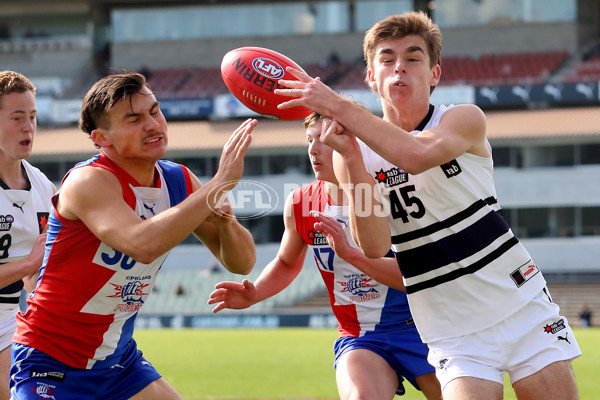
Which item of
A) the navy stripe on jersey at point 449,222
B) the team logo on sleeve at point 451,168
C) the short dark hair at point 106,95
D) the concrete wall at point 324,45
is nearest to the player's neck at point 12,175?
the short dark hair at point 106,95

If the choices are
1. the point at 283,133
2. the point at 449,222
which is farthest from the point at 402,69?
the point at 283,133

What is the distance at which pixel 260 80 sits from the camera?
5.56 meters

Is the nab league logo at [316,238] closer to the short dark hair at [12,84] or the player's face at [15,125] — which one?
the player's face at [15,125]

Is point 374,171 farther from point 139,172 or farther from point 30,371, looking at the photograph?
point 30,371

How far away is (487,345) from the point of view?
4.48 meters

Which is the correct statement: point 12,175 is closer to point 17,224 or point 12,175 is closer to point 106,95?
point 17,224

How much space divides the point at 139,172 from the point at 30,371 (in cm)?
126

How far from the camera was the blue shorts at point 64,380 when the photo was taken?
4758mm

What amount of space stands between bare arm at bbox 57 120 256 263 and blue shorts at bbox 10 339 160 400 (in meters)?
0.82

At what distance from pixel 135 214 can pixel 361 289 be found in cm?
199

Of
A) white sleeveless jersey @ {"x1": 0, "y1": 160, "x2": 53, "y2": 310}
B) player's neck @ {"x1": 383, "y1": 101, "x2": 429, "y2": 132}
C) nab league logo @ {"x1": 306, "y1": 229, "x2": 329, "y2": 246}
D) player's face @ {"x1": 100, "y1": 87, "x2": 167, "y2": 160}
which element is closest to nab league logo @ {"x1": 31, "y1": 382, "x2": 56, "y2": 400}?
player's face @ {"x1": 100, "y1": 87, "x2": 167, "y2": 160}

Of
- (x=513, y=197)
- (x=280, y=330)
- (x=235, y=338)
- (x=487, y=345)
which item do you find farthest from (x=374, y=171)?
(x=513, y=197)

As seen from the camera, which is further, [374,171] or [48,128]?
[48,128]

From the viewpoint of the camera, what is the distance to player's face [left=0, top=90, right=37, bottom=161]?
637 centimetres
